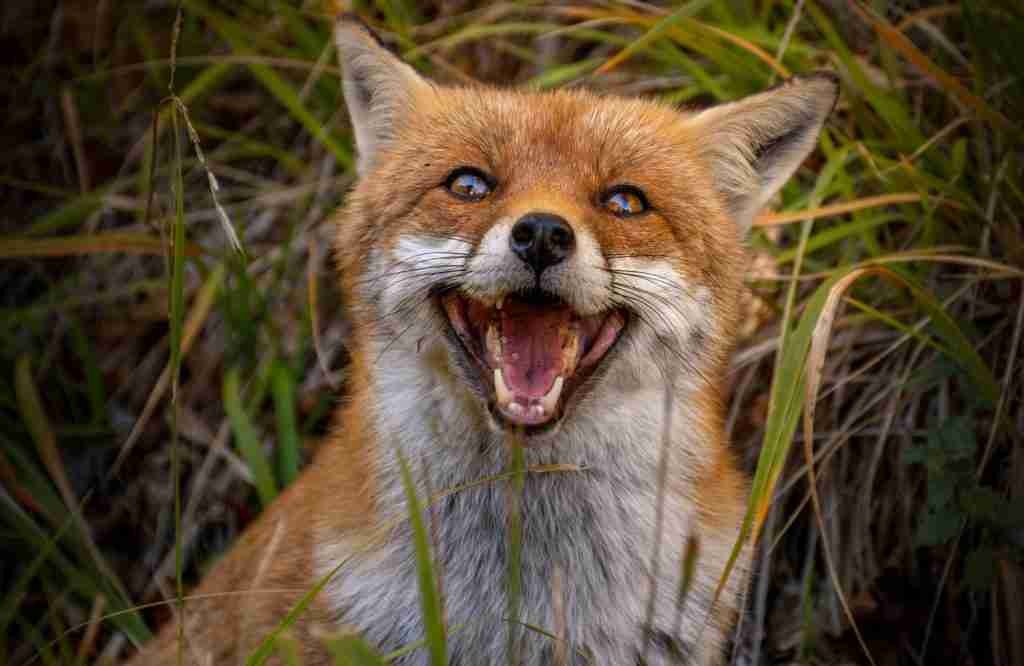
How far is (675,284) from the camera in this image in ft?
8.16

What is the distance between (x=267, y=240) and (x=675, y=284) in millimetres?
2613

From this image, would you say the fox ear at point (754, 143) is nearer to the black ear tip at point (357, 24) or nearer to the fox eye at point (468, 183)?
the fox eye at point (468, 183)

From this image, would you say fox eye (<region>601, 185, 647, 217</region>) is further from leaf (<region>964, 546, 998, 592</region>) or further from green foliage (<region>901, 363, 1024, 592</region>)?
leaf (<region>964, 546, 998, 592</region>)

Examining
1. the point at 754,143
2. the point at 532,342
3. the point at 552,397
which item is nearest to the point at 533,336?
the point at 532,342

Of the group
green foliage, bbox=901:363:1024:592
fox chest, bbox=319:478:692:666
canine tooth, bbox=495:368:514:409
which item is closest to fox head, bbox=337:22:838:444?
canine tooth, bbox=495:368:514:409

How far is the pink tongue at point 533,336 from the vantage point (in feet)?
7.79

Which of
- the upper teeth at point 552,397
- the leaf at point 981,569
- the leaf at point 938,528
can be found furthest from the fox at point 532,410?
the leaf at point 981,569

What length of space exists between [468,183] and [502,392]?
600mm

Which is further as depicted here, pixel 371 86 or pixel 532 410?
pixel 371 86

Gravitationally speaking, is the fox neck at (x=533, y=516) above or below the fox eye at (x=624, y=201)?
below

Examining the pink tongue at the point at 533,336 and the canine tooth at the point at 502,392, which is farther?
the pink tongue at the point at 533,336

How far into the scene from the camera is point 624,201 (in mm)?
2600

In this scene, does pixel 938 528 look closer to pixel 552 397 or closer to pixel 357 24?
pixel 552 397

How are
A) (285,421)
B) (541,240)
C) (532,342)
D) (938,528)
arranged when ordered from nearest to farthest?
(541,240), (532,342), (938,528), (285,421)
